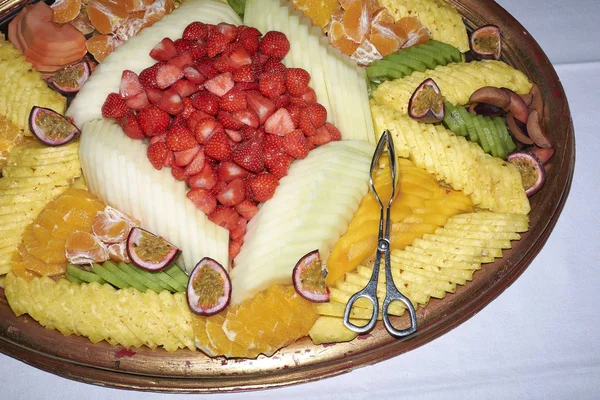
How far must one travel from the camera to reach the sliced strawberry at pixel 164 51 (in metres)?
3.17

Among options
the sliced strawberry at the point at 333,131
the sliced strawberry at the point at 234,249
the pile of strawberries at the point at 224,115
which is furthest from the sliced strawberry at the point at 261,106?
the sliced strawberry at the point at 234,249

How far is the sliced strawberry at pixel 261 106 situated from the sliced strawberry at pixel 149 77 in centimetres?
55

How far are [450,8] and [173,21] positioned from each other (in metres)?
1.72

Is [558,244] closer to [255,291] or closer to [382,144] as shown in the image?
[382,144]

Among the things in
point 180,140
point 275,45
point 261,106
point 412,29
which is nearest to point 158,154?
point 180,140

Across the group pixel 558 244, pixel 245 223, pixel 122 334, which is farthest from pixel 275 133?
pixel 558 244

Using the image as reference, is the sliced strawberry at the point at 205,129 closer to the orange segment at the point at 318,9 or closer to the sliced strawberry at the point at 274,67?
the sliced strawberry at the point at 274,67

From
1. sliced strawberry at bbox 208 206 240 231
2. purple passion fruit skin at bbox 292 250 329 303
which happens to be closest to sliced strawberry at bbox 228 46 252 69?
sliced strawberry at bbox 208 206 240 231

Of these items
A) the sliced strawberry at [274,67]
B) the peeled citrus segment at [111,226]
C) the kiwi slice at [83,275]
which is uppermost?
the sliced strawberry at [274,67]

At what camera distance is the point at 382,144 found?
2.83 metres

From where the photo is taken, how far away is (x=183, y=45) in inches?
127

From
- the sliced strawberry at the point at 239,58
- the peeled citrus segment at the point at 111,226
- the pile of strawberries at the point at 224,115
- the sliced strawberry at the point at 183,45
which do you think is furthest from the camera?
the sliced strawberry at the point at 183,45

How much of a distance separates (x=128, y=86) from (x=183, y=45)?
15.9 inches

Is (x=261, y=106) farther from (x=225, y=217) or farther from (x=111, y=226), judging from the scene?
(x=111, y=226)
